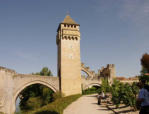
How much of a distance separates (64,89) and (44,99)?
14.1 ft

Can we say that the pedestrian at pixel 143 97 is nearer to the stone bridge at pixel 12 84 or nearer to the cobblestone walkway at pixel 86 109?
the cobblestone walkway at pixel 86 109

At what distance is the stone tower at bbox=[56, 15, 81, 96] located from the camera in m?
30.7

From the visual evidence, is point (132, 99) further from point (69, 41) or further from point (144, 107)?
point (69, 41)

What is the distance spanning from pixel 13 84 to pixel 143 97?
2493cm

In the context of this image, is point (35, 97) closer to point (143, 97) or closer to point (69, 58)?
point (69, 58)

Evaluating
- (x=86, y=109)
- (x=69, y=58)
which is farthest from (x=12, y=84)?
(x=86, y=109)

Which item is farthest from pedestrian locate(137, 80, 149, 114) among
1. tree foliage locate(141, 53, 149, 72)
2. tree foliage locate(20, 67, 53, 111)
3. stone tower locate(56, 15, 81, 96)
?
tree foliage locate(20, 67, 53, 111)

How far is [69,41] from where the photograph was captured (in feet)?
107

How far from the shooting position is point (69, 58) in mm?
31906

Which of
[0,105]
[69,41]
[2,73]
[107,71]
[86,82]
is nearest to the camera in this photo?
[0,105]

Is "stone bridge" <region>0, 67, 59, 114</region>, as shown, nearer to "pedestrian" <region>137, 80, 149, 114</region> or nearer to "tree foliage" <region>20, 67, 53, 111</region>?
"tree foliage" <region>20, 67, 53, 111</region>

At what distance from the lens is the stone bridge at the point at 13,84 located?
812 inches

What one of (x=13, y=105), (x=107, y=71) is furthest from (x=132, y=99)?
(x=107, y=71)

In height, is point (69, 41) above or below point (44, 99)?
above
